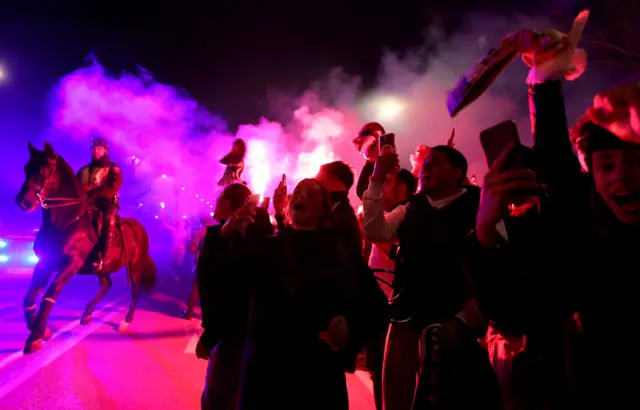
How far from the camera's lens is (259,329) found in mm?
2086

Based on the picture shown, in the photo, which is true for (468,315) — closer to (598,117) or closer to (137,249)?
(598,117)

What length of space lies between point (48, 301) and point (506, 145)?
6.50 meters

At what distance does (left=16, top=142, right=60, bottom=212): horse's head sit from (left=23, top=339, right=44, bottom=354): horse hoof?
2.05 metres

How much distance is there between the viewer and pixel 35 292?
18.0ft

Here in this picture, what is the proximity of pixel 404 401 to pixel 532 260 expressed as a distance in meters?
1.53

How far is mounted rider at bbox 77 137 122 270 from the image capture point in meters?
7.04

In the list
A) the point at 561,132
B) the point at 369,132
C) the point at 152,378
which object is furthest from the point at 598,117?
the point at 152,378

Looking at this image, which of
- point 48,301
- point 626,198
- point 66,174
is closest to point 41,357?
point 48,301

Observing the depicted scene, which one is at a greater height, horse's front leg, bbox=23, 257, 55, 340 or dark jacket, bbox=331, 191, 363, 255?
dark jacket, bbox=331, 191, 363, 255

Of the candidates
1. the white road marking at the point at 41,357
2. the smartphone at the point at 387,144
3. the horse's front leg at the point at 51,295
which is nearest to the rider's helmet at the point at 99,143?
the horse's front leg at the point at 51,295

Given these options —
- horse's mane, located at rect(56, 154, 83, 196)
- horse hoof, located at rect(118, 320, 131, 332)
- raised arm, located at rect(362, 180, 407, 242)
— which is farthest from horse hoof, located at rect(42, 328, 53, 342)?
raised arm, located at rect(362, 180, 407, 242)

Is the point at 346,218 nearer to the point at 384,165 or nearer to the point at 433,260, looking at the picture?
the point at 384,165

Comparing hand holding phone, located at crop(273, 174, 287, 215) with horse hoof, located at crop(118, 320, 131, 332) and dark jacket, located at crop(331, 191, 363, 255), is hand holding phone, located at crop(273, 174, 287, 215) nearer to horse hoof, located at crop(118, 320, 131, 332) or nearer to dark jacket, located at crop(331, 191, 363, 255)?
dark jacket, located at crop(331, 191, 363, 255)

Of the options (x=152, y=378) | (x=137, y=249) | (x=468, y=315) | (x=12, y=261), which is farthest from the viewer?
(x=12, y=261)
